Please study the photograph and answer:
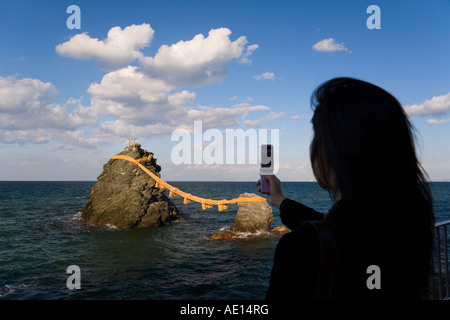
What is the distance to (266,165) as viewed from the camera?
6.66ft

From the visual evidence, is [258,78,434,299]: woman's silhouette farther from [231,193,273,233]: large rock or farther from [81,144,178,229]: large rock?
[81,144,178,229]: large rock

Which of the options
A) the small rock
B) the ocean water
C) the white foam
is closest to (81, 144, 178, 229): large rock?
the ocean water

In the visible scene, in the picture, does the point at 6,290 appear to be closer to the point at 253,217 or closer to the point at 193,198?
the point at 193,198

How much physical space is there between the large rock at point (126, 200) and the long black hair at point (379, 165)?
19.6 m

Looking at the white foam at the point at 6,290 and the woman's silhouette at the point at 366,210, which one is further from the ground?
the woman's silhouette at the point at 366,210

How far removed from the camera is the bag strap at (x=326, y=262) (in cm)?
87

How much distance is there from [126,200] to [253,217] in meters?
9.55

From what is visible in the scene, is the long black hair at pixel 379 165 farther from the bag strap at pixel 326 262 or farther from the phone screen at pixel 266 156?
the phone screen at pixel 266 156

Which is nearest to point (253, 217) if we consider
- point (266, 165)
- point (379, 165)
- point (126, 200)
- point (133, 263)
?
point (133, 263)

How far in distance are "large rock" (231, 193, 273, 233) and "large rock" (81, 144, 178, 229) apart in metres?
6.57

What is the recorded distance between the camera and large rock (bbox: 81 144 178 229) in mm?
19312

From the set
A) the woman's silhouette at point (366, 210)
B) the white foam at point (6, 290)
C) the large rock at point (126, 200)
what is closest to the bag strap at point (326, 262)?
the woman's silhouette at point (366, 210)
